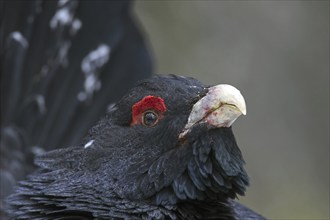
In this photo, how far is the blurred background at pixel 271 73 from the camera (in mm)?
7379

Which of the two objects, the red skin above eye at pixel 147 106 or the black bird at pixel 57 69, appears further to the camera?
the black bird at pixel 57 69

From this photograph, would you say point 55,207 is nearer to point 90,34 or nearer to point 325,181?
point 90,34

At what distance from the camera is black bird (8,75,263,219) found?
330 cm

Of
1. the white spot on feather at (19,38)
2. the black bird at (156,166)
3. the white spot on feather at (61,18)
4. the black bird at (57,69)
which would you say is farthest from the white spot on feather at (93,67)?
the black bird at (156,166)

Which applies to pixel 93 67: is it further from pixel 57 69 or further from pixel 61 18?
pixel 61 18

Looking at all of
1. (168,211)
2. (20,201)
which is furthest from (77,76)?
(168,211)

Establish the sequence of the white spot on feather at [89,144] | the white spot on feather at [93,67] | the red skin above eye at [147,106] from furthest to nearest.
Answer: the white spot on feather at [93,67]
the white spot on feather at [89,144]
the red skin above eye at [147,106]

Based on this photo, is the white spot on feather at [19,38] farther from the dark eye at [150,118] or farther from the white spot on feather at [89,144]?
the dark eye at [150,118]

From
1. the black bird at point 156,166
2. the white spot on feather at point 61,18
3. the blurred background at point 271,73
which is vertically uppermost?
the blurred background at point 271,73

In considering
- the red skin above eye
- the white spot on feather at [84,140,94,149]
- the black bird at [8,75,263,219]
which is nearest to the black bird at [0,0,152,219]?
the white spot on feather at [84,140,94,149]

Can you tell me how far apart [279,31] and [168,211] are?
14.3 feet

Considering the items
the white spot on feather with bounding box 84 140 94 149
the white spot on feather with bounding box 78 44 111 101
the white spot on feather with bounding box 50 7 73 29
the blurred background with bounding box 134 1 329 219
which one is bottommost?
the white spot on feather with bounding box 84 140 94 149

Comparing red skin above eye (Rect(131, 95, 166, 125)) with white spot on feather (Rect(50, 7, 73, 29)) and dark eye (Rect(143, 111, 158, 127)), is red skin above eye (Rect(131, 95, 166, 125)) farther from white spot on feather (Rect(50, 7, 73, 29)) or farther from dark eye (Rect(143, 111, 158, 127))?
white spot on feather (Rect(50, 7, 73, 29))

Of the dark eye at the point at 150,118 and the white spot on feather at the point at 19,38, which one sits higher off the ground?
the white spot on feather at the point at 19,38
